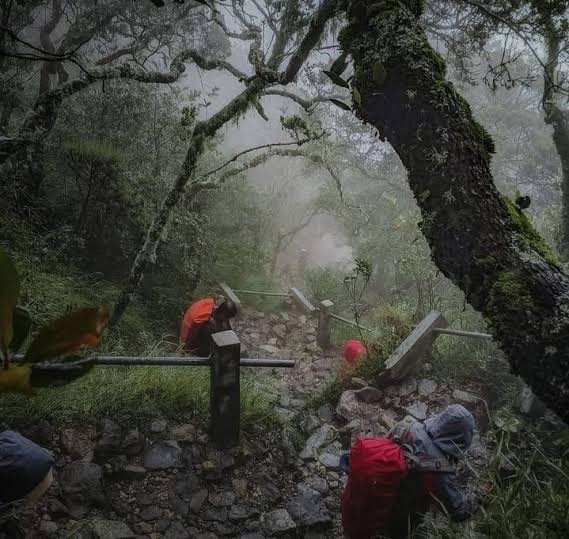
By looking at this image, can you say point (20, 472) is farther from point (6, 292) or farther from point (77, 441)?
point (6, 292)

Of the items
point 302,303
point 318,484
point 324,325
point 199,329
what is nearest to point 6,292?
point 318,484

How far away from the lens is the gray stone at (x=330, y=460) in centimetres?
414

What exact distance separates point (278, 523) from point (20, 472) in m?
1.99

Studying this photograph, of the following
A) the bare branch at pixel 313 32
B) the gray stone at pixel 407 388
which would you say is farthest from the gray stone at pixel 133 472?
the bare branch at pixel 313 32

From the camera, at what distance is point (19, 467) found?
92.0 inches

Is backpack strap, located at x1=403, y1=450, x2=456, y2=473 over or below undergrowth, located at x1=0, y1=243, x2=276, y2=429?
over

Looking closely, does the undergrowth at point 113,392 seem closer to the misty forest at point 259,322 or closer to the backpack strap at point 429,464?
the misty forest at point 259,322

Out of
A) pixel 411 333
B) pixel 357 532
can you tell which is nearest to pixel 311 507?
pixel 357 532

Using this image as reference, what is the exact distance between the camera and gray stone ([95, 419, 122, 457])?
3047 millimetres

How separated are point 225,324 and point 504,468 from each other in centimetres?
391

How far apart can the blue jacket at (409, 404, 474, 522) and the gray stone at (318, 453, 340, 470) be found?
1268 millimetres

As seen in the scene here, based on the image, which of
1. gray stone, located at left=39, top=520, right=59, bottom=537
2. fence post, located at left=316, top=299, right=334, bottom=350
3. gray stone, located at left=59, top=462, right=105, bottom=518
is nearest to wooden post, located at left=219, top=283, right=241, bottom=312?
fence post, located at left=316, top=299, right=334, bottom=350

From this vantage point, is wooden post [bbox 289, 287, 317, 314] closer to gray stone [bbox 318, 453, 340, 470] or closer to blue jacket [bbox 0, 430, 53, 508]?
gray stone [bbox 318, 453, 340, 470]

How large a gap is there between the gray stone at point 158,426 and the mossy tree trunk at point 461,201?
9.20 ft
